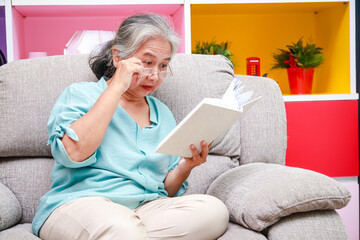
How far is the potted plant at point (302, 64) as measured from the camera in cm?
232

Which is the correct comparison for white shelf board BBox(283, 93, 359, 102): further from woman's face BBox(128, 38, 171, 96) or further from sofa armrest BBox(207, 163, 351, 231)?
woman's face BBox(128, 38, 171, 96)

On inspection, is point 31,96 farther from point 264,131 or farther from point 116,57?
point 264,131

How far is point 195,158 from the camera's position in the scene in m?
1.34

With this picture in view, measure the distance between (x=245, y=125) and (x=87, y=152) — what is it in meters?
0.72

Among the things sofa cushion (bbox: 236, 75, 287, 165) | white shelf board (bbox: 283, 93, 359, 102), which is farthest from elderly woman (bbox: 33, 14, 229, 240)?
white shelf board (bbox: 283, 93, 359, 102)

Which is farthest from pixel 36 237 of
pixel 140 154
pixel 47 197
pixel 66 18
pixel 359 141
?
pixel 359 141

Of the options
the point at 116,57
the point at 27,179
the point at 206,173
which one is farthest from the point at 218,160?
the point at 27,179

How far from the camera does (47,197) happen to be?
51.2 inches

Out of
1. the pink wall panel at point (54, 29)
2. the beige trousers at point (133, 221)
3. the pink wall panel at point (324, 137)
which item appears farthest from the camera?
the pink wall panel at point (54, 29)

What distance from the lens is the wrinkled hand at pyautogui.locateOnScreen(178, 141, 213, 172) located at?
1.30 metres

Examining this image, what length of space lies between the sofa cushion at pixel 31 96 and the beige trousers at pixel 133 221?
0.40 metres

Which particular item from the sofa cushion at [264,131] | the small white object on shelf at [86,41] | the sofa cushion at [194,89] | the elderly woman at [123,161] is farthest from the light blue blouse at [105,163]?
the small white object on shelf at [86,41]

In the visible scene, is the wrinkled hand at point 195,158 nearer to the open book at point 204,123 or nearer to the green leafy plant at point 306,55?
the open book at point 204,123

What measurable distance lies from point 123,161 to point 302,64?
1356mm
